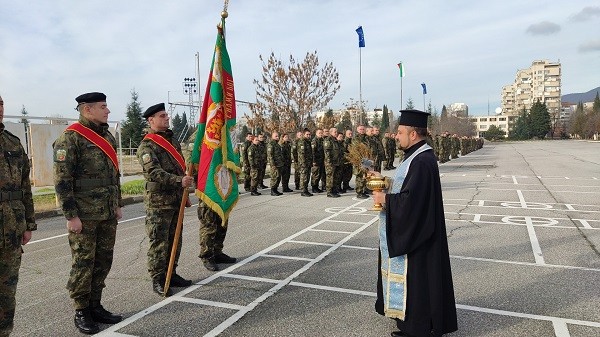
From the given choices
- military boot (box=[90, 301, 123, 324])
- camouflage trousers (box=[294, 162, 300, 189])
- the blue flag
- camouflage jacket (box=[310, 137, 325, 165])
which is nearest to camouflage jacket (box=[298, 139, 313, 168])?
camouflage jacket (box=[310, 137, 325, 165])

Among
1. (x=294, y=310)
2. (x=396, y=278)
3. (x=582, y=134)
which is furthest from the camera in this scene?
(x=582, y=134)

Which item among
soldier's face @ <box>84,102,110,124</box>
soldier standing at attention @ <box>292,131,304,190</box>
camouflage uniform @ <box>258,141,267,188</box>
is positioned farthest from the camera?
camouflage uniform @ <box>258,141,267,188</box>

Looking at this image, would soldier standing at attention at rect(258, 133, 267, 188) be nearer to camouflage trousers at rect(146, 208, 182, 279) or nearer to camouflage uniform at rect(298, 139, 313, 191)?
camouflage uniform at rect(298, 139, 313, 191)

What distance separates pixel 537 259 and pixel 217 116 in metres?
4.76

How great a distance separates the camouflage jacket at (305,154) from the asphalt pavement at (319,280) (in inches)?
148

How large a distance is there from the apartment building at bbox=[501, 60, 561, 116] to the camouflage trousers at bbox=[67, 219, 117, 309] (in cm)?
15146

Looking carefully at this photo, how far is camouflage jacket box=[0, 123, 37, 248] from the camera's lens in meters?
3.09

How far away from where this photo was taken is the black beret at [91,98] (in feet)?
12.7

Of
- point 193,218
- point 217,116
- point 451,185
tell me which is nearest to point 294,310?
point 217,116

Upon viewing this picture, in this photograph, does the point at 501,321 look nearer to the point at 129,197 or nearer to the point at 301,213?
the point at 301,213

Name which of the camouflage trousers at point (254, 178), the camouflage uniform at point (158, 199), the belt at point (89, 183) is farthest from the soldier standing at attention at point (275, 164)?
the belt at point (89, 183)

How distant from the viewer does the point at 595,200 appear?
1088 centimetres

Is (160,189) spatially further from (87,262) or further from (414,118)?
(414,118)

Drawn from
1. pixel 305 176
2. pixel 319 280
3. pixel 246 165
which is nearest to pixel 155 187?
pixel 319 280
